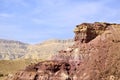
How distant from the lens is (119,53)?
4516cm

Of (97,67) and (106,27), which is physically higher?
(106,27)

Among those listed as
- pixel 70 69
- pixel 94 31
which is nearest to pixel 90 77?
pixel 70 69

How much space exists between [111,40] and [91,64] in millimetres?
4651

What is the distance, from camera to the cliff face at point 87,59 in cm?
4395

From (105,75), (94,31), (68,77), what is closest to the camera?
(105,75)

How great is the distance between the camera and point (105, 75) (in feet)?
141

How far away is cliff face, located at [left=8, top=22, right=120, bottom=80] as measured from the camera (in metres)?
43.9

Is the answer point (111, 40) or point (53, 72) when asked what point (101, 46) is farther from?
point (53, 72)

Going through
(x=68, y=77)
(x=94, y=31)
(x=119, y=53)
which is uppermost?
(x=94, y=31)

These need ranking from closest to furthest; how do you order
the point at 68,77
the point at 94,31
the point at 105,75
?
1. the point at 105,75
2. the point at 68,77
3. the point at 94,31

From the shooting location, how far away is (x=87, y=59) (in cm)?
4659

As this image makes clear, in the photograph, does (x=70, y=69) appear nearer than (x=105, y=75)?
No

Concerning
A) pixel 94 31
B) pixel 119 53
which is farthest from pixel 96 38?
pixel 119 53

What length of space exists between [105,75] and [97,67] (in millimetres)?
1653
